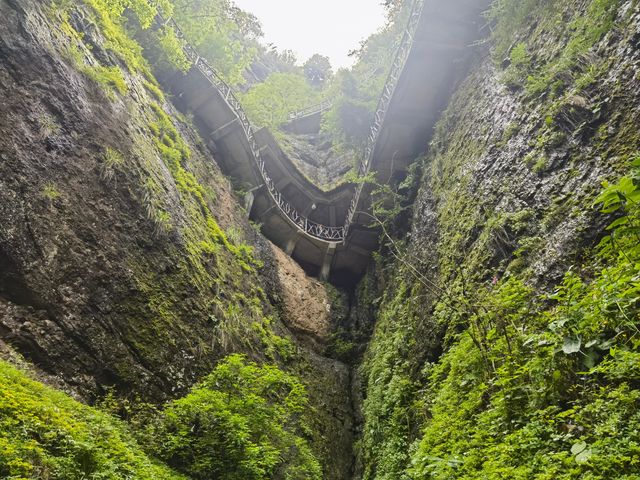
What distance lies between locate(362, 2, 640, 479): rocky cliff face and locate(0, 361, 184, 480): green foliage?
10.7 feet

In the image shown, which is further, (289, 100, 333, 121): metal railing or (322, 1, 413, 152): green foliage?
(289, 100, 333, 121): metal railing

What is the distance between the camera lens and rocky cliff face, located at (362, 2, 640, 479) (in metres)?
4.88

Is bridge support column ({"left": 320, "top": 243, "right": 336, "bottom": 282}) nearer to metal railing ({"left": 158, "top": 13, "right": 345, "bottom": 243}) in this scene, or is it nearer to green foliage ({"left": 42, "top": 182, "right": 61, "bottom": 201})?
metal railing ({"left": 158, "top": 13, "right": 345, "bottom": 243})

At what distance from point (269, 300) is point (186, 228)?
4.34 meters

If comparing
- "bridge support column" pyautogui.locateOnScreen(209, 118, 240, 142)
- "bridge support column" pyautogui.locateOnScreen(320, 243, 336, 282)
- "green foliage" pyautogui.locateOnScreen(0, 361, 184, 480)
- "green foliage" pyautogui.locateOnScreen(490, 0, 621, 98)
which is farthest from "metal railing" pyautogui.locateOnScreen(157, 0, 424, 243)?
"green foliage" pyautogui.locateOnScreen(0, 361, 184, 480)

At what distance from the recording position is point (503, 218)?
21.8ft

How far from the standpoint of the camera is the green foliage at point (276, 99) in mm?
21266

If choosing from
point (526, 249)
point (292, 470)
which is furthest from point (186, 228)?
point (526, 249)

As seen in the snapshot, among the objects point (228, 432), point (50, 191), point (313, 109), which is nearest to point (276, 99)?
point (313, 109)

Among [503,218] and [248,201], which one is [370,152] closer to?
[248,201]

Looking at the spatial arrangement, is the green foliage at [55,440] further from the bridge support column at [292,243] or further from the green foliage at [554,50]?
the bridge support column at [292,243]

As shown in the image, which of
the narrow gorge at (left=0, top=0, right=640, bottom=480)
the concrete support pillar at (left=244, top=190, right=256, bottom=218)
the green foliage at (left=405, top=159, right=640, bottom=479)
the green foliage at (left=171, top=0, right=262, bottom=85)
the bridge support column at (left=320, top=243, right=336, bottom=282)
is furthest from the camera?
the green foliage at (left=171, top=0, right=262, bottom=85)

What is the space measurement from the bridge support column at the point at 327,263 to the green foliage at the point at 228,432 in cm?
1056

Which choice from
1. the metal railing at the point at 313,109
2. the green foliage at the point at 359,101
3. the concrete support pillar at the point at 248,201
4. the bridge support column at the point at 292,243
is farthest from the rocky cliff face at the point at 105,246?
the metal railing at the point at 313,109
